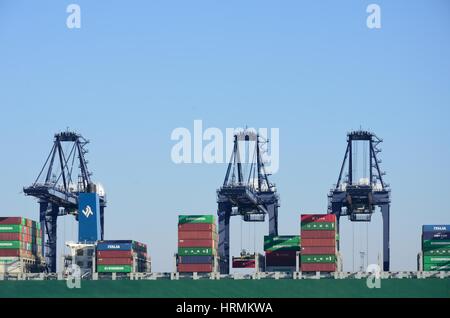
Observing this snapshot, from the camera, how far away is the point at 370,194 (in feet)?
638

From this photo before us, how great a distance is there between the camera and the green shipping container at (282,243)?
19112 cm

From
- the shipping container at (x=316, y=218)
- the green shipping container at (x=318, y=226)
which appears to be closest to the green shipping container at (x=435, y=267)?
the green shipping container at (x=318, y=226)

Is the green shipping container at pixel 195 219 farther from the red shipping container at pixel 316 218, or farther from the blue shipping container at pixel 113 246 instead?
the red shipping container at pixel 316 218

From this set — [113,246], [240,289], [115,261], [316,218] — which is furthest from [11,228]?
[316,218]

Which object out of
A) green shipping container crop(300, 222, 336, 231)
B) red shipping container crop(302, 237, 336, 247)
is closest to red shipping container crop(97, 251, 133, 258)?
red shipping container crop(302, 237, 336, 247)

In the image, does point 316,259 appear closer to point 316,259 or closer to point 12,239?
point 316,259

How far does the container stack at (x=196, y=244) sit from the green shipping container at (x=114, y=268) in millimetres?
7174

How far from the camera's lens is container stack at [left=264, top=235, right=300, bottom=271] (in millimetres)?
191250

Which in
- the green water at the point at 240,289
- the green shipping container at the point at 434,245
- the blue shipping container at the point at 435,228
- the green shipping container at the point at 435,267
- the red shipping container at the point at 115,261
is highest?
the blue shipping container at the point at 435,228

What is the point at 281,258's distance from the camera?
192 m

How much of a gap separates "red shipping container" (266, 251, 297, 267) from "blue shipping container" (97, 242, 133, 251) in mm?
19748

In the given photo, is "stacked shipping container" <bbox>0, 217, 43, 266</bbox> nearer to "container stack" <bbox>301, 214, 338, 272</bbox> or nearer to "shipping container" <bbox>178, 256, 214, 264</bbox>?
"shipping container" <bbox>178, 256, 214, 264</bbox>
